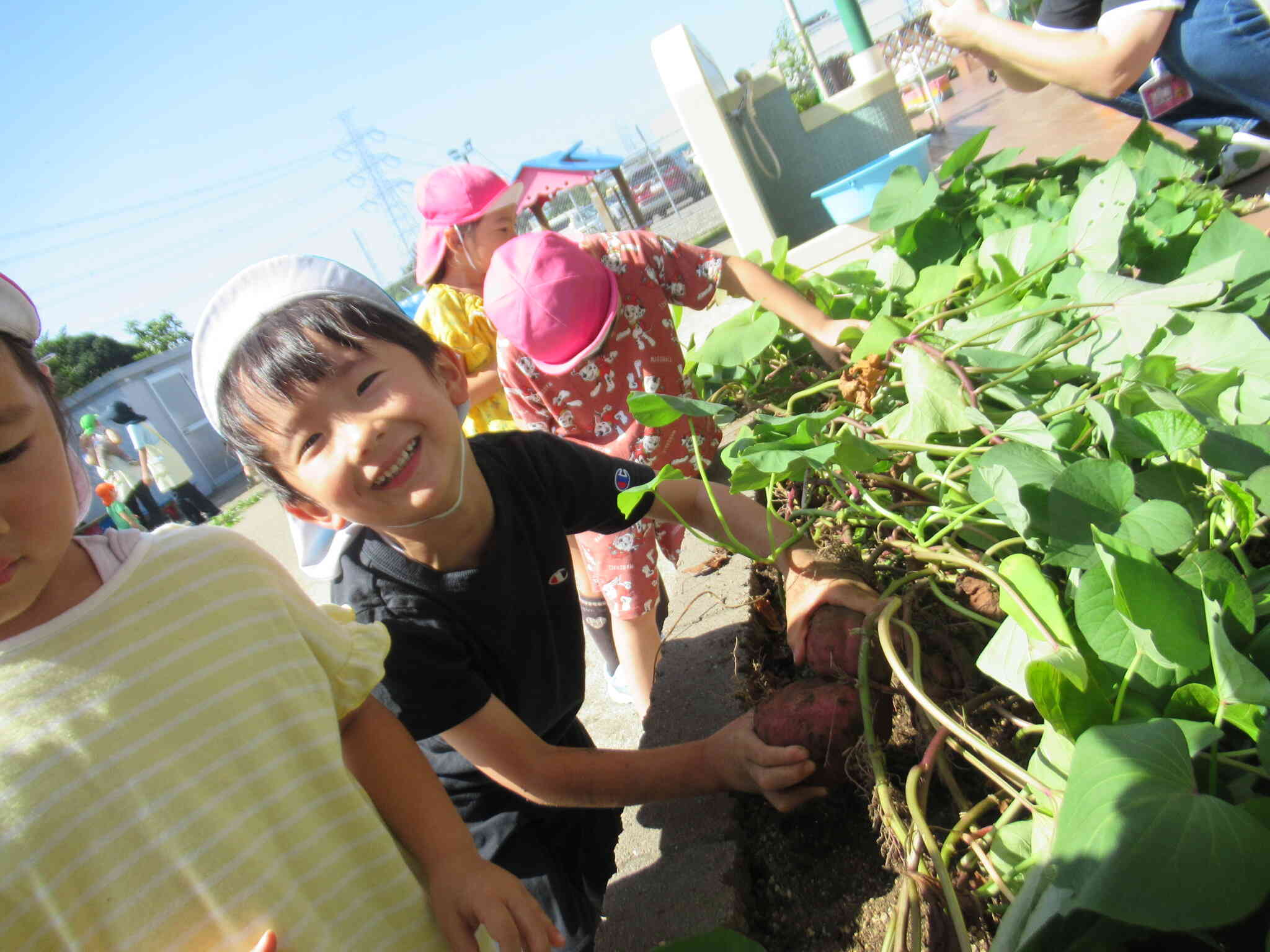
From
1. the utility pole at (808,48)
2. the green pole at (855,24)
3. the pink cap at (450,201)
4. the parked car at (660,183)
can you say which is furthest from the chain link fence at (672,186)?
the pink cap at (450,201)

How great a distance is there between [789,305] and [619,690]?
1.04m

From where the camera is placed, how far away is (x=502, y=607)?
3.93 feet

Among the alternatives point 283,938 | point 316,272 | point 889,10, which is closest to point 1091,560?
point 283,938

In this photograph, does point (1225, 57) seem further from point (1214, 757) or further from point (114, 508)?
point (114, 508)

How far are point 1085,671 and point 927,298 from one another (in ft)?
3.60

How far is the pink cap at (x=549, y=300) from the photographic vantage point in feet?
5.59

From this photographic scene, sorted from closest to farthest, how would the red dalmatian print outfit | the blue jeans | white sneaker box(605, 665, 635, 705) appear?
the blue jeans, the red dalmatian print outfit, white sneaker box(605, 665, 635, 705)

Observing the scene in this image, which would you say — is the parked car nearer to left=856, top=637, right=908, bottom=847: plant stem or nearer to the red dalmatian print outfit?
the red dalmatian print outfit

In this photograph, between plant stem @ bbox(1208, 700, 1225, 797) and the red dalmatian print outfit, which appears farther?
the red dalmatian print outfit

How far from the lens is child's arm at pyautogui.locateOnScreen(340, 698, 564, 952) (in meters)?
0.86

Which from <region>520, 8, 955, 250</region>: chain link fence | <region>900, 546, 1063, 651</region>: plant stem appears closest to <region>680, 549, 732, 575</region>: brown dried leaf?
<region>900, 546, 1063, 651</region>: plant stem

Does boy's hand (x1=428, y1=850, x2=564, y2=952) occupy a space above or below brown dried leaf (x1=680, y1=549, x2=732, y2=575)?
above

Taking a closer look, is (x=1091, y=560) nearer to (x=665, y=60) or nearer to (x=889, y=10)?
(x=665, y=60)

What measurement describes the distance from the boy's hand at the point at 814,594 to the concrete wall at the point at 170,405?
16542mm
